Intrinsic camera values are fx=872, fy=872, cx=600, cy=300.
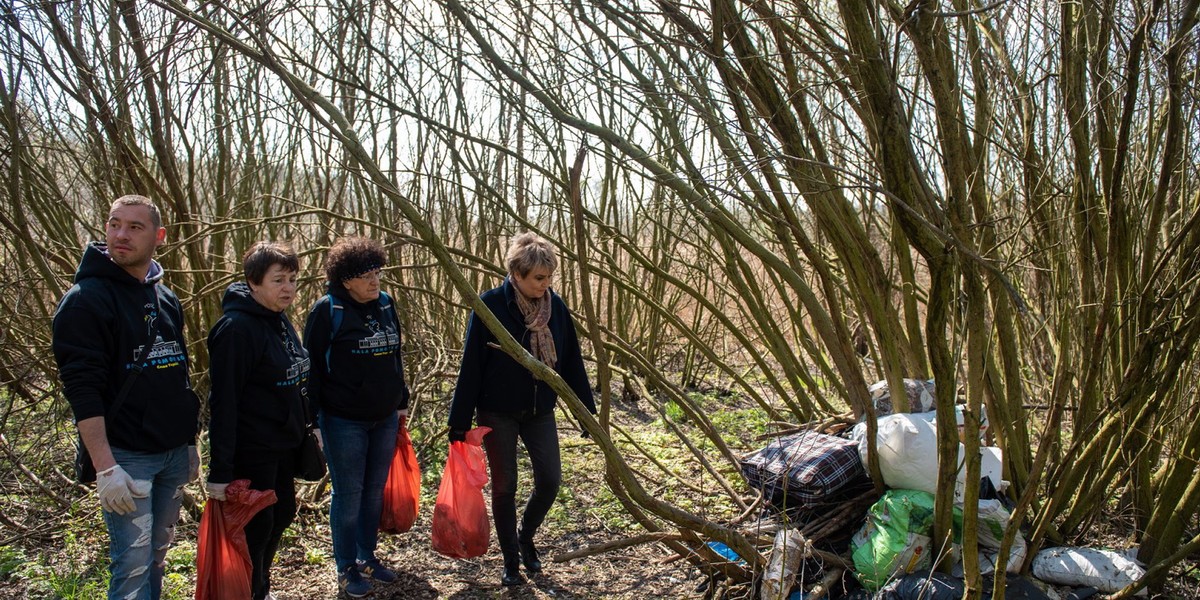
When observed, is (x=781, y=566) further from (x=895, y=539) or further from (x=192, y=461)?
(x=192, y=461)

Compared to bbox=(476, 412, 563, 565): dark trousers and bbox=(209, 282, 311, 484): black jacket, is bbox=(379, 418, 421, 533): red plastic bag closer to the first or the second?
bbox=(476, 412, 563, 565): dark trousers

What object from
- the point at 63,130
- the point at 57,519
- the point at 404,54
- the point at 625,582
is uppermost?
the point at 404,54

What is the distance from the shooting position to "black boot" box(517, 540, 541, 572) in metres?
3.90

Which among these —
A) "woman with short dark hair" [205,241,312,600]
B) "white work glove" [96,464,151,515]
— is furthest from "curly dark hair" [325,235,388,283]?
"white work glove" [96,464,151,515]

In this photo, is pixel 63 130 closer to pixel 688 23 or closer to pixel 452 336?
pixel 452 336

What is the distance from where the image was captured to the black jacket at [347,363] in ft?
11.5

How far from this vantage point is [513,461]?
12.1 ft

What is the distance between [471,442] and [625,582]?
0.95 m

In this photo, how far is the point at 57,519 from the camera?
4281mm

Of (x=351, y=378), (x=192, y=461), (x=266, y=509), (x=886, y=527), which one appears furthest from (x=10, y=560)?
(x=886, y=527)

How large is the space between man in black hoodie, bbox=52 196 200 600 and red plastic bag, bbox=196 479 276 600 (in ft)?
0.54

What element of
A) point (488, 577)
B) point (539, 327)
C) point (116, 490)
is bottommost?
point (488, 577)

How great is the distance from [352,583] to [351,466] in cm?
49

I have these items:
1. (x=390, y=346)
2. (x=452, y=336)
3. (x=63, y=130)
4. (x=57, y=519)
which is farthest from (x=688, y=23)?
(x=63, y=130)
